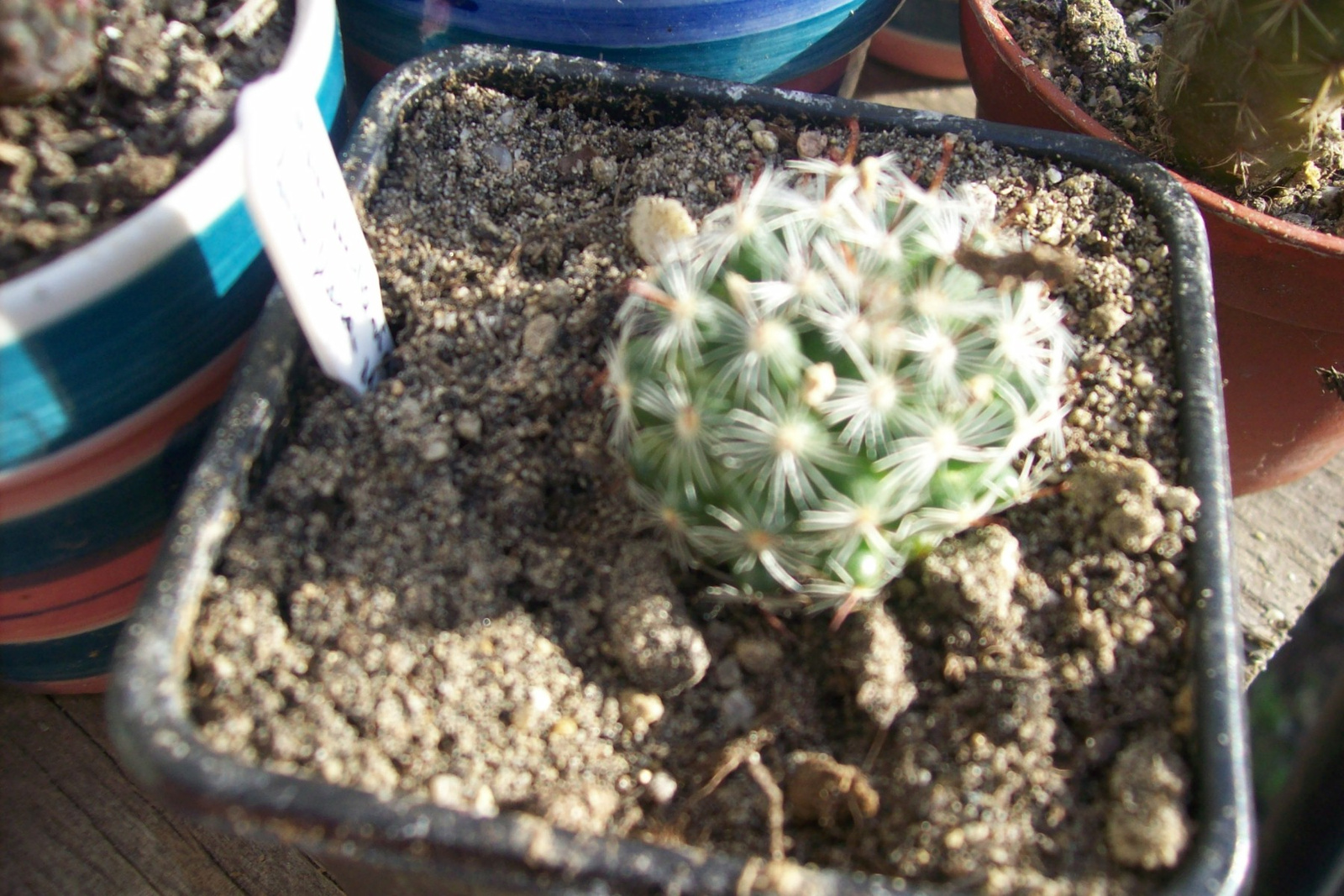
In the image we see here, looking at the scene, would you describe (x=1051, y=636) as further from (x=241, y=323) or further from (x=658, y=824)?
(x=241, y=323)

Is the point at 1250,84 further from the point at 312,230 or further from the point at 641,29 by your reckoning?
the point at 312,230

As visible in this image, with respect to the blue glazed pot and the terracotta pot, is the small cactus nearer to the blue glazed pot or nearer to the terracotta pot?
the terracotta pot

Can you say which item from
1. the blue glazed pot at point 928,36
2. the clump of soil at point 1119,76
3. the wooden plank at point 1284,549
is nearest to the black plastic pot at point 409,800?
the clump of soil at point 1119,76

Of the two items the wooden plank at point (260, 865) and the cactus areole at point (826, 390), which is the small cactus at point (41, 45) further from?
the wooden plank at point (260, 865)

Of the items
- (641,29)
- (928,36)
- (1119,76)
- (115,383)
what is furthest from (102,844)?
(928,36)

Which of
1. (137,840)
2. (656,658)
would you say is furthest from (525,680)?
(137,840)

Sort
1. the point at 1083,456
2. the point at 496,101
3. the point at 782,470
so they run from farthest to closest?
1. the point at 496,101
2. the point at 1083,456
3. the point at 782,470
